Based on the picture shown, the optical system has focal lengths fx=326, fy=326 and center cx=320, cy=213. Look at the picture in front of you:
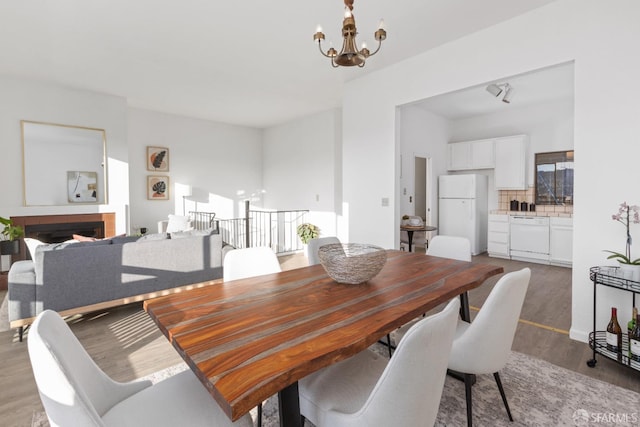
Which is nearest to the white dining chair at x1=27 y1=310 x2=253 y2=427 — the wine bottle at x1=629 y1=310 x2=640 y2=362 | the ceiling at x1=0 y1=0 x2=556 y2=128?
the wine bottle at x1=629 y1=310 x2=640 y2=362

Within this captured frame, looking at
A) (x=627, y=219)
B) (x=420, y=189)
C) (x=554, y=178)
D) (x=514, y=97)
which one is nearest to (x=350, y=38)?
(x=627, y=219)

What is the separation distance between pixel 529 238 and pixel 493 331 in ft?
16.5

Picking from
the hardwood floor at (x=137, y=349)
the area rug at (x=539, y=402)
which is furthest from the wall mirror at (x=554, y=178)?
the area rug at (x=539, y=402)

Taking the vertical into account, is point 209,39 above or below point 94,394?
above

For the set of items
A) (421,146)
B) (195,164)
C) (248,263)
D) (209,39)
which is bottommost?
(248,263)

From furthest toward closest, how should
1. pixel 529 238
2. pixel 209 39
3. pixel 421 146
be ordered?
pixel 421 146
pixel 529 238
pixel 209 39

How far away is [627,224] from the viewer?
2402 millimetres

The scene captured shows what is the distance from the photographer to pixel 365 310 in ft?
4.40

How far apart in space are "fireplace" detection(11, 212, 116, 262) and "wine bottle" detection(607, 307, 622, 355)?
617 cm

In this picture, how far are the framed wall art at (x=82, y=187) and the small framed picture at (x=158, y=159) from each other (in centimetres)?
135

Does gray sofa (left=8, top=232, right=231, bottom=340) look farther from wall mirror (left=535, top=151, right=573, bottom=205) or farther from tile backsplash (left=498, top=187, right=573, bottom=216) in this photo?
wall mirror (left=535, top=151, right=573, bottom=205)

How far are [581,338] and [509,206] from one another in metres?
4.04

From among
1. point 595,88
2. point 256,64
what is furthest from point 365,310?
point 256,64

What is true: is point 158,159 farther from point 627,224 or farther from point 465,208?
point 627,224
